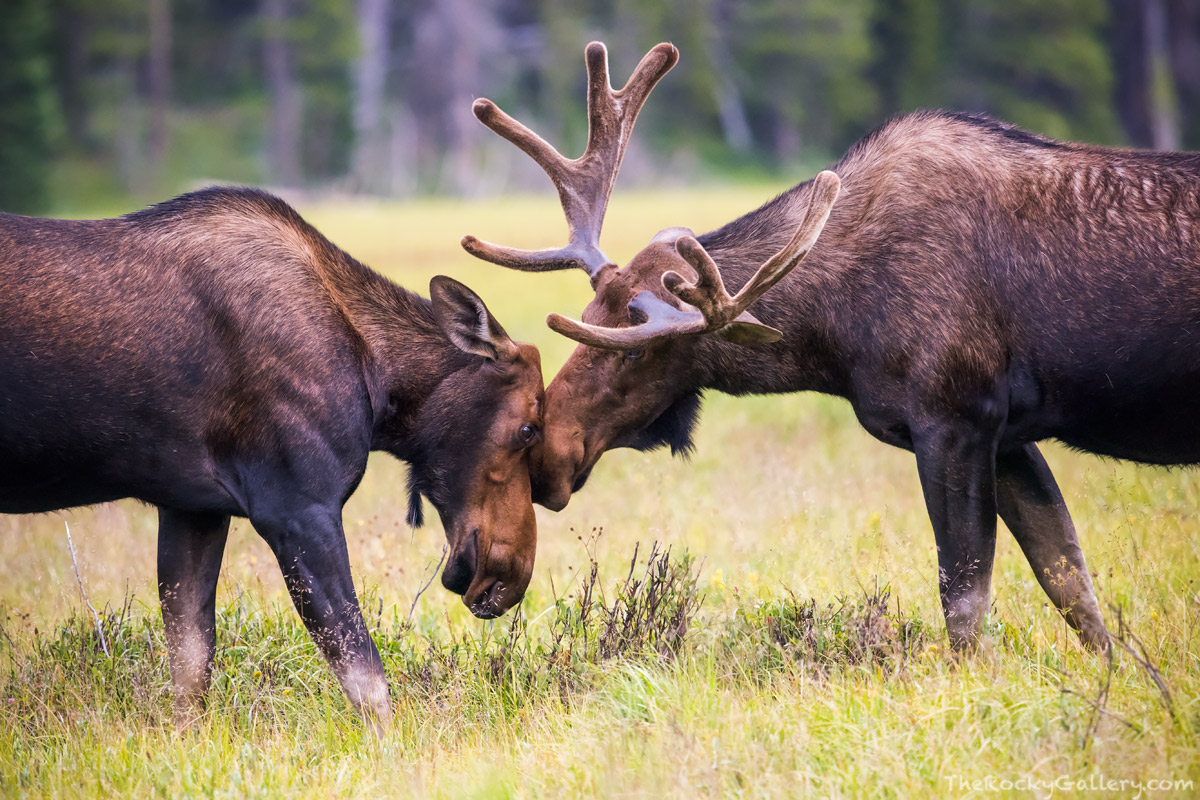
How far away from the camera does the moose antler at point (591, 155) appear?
18.4 feet

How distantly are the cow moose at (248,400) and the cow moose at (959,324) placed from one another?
1.31 ft

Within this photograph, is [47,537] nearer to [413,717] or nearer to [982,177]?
[413,717]

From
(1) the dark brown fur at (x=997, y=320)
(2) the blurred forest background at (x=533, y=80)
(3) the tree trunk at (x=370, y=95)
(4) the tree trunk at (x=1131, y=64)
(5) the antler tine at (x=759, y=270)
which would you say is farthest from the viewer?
(4) the tree trunk at (x=1131, y=64)

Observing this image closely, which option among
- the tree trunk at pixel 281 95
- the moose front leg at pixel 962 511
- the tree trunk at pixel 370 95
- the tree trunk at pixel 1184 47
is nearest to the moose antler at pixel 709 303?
the moose front leg at pixel 962 511

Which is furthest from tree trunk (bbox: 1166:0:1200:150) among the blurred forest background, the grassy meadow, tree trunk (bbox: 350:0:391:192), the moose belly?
the moose belly

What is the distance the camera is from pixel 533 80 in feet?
140

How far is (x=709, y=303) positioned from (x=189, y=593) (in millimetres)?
2478

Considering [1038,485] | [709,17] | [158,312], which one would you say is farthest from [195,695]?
[709,17]

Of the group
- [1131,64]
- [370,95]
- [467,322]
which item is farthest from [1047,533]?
[1131,64]

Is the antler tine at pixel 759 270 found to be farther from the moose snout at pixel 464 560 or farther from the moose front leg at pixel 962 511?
the moose snout at pixel 464 560

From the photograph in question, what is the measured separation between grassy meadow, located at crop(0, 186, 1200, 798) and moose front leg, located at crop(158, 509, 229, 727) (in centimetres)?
14

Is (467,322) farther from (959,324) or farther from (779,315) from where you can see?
(959,324)

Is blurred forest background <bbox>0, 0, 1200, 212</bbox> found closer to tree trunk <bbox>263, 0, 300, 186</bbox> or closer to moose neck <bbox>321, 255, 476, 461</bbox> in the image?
tree trunk <bbox>263, 0, 300, 186</bbox>

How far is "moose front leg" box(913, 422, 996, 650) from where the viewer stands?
4738 mm
